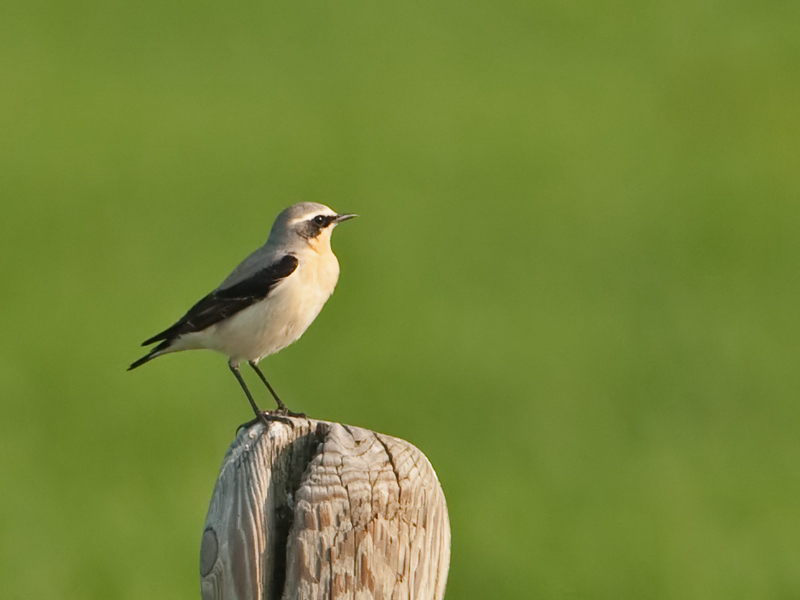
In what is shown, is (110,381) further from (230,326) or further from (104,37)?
(104,37)

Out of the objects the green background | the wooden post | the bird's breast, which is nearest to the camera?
the wooden post

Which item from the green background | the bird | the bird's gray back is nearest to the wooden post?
the bird

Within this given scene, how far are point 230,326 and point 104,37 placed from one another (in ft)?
57.5

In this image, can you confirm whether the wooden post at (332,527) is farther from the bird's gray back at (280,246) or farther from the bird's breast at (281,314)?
the bird's gray back at (280,246)

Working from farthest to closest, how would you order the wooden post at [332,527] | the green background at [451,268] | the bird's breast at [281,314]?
the green background at [451,268]
the bird's breast at [281,314]
the wooden post at [332,527]

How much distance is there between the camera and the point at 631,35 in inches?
912

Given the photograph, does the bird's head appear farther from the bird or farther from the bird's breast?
the bird's breast

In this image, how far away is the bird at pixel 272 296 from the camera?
6645mm

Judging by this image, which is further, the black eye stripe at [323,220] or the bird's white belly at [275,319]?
the black eye stripe at [323,220]

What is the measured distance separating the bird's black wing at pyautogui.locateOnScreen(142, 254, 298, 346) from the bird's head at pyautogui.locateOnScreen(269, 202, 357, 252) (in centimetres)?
16

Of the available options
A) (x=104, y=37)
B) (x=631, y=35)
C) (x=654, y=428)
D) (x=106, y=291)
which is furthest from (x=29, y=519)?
(x=631, y=35)

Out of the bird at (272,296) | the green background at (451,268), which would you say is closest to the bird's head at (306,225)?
the bird at (272,296)

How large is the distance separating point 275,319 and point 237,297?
243 mm

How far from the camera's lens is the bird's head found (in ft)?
22.2
